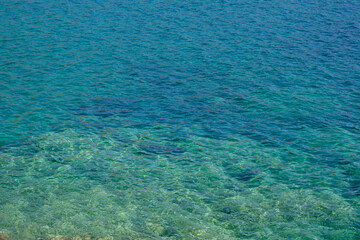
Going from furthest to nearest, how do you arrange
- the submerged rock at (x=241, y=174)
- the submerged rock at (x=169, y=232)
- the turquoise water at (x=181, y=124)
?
the submerged rock at (x=241, y=174) → the turquoise water at (x=181, y=124) → the submerged rock at (x=169, y=232)

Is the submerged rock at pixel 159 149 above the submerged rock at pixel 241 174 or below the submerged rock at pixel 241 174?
below

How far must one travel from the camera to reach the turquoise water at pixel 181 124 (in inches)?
527

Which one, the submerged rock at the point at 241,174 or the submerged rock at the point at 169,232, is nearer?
the submerged rock at the point at 169,232

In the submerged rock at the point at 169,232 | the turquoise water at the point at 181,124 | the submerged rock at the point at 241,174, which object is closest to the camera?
the submerged rock at the point at 169,232

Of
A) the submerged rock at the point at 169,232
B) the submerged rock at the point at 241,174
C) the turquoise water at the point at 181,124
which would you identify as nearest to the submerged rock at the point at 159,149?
the turquoise water at the point at 181,124

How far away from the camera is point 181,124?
19.0 meters

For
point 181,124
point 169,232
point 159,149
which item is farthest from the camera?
point 181,124

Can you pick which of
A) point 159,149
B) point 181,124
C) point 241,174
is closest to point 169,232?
point 241,174

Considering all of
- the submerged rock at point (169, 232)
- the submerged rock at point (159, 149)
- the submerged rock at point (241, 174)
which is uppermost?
the submerged rock at point (241, 174)

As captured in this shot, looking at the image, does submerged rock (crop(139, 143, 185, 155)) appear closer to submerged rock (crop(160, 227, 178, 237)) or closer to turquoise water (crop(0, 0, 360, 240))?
turquoise water (crop(0, 0, 360, 240))

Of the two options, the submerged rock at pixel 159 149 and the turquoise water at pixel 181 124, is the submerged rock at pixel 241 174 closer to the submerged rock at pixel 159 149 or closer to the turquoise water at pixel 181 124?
the turquoise water at pixel 181 124

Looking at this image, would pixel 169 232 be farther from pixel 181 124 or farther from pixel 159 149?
pixel 181 124

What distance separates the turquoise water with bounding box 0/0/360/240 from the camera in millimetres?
13391

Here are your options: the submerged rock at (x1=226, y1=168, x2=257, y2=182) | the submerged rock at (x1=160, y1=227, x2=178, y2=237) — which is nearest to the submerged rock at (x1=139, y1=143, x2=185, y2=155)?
the submerged rock at (x1=226, y1=168, x2=257, y2=182)
